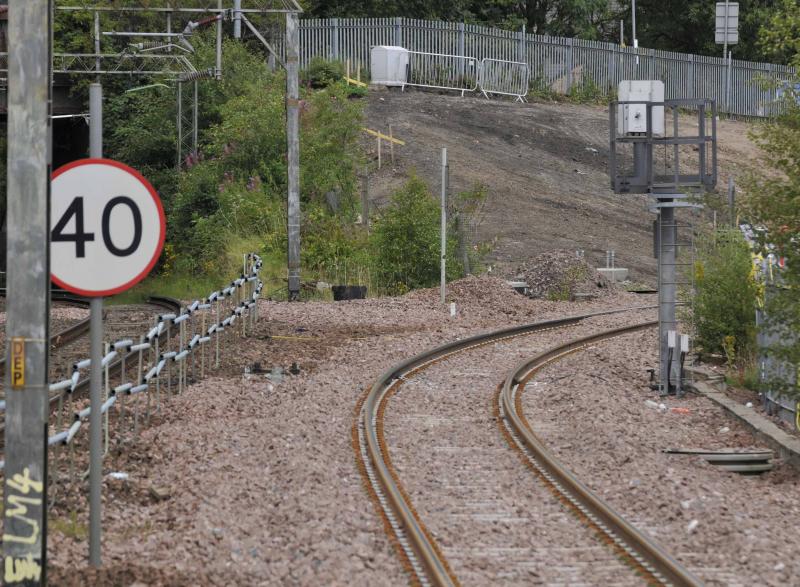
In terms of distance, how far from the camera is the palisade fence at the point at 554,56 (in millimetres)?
53000

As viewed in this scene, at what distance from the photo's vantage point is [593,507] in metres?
9.83

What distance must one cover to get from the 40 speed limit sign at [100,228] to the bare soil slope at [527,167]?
26381mm

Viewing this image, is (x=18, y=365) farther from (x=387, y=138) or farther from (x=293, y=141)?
(x=387, y=138)

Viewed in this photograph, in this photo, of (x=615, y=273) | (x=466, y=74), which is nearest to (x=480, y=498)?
(x=615, y=273)

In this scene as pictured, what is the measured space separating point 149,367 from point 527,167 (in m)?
29.9

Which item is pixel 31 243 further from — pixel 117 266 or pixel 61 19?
pixel 61 19

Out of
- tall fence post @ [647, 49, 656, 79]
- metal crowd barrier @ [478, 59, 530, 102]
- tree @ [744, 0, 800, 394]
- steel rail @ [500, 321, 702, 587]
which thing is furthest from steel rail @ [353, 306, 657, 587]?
tall fence post @ [647, 49, 656, 79]

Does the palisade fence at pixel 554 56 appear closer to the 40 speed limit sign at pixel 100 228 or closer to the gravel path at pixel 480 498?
the gravel path at pixel 480 498

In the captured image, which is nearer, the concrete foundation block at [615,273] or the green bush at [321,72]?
the concrete foundation block at [615,273]

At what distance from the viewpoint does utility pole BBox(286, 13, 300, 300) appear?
27.9 metres

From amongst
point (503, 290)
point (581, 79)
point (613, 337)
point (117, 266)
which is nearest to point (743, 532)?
point (117, 266)

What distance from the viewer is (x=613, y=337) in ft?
74.5

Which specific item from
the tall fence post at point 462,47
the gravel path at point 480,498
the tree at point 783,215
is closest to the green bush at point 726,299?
the gravel path at point 480,498

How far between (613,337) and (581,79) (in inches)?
1510
